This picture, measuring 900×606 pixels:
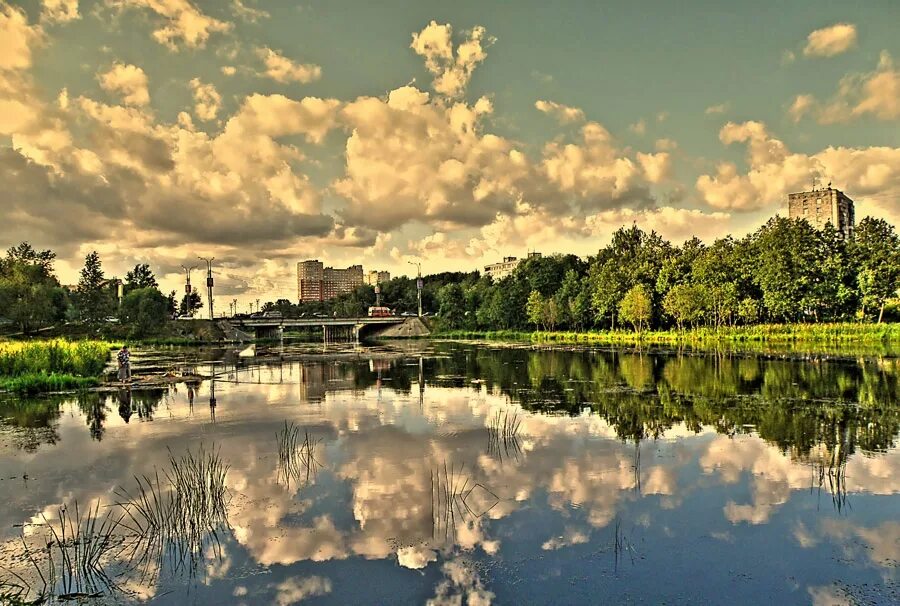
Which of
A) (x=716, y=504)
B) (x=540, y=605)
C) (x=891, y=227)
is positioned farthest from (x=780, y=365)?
(x=891, y=227)

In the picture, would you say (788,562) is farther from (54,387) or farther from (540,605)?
(54,387)

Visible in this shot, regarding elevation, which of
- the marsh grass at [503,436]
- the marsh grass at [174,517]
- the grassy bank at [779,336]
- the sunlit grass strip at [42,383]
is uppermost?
the sunlit grass strip at [42,383]

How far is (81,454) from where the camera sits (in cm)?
1955

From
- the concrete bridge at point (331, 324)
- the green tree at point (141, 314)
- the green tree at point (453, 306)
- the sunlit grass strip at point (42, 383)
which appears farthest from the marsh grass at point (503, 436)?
the green tree at point (453, 306)

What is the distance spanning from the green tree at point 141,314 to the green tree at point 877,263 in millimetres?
124483

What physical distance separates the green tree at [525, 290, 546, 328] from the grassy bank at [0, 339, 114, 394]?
302 ft

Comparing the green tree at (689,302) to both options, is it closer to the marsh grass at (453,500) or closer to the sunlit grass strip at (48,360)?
the sunlit grass strip at (48,360)

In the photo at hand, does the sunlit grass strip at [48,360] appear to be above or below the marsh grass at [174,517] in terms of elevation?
above

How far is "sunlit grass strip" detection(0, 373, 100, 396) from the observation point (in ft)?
113

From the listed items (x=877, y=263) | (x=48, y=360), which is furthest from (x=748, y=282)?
(x=48, y=360)

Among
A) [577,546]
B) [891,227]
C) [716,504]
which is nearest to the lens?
[577,546]

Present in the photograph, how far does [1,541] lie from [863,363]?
51.7 metres

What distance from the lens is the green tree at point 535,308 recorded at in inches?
4968

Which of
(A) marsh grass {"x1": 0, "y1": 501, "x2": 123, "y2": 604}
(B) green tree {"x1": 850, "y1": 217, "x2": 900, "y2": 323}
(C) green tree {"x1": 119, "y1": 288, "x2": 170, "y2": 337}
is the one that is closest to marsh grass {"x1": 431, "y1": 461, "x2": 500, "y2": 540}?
(A) marsh grass {"x1": 0, "y1": 501, "x2": 123, "y2": 604}
